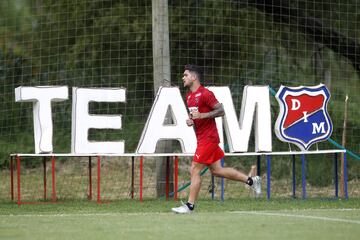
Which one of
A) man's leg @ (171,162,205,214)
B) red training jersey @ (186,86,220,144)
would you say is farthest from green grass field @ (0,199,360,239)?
red training jersey @ (186,86,220,144)

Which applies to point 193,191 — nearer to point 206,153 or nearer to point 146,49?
point 206,153

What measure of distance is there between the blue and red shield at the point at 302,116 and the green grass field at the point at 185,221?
1209 mm

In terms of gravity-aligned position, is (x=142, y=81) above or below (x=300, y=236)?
above

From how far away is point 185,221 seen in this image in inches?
406

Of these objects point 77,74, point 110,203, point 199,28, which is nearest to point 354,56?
point 199,28

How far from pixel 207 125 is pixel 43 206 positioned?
3354mm

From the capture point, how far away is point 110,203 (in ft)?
47.4

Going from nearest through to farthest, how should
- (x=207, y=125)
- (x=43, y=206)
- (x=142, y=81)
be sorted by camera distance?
(x=207, y=125), (x=43, y=206), (x=142, y=81)

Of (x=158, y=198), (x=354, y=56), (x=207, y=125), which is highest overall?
(x=354, y=56)

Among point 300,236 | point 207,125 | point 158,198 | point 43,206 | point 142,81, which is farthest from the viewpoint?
point 142,81

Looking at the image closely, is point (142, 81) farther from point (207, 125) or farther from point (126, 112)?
point (207, 125)

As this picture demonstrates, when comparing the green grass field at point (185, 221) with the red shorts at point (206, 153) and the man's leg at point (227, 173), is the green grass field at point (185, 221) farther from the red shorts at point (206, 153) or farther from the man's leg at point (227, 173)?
the red shorts at point (206, 153)

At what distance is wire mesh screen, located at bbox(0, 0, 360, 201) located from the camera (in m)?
18.2

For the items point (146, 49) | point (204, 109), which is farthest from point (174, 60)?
point (204, 109)
